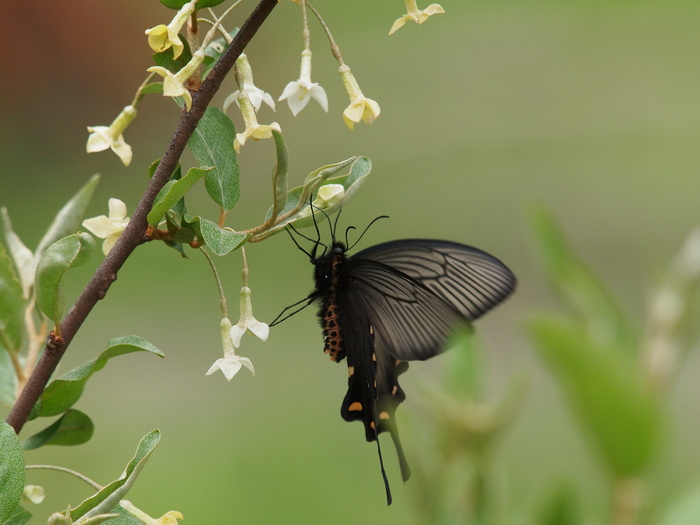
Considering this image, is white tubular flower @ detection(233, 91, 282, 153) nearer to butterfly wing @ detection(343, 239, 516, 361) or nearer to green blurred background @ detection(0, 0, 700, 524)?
butterfly wing @ detection(343, 239, 516, 361)

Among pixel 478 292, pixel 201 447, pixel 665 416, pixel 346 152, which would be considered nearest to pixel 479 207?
pixel 346 152

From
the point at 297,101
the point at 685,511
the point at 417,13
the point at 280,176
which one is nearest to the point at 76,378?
the point at 280,176

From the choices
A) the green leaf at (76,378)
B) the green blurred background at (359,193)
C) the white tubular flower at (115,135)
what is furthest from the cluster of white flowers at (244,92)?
the green blurred background at (359,193)

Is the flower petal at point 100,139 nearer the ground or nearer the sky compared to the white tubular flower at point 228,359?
nearer the sky

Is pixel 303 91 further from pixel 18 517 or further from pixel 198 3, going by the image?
pixel 18 517

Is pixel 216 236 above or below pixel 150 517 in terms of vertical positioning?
above

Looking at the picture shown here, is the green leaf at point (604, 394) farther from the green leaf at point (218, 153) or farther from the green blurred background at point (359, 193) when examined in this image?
the green blurred background at point (359, 193)
